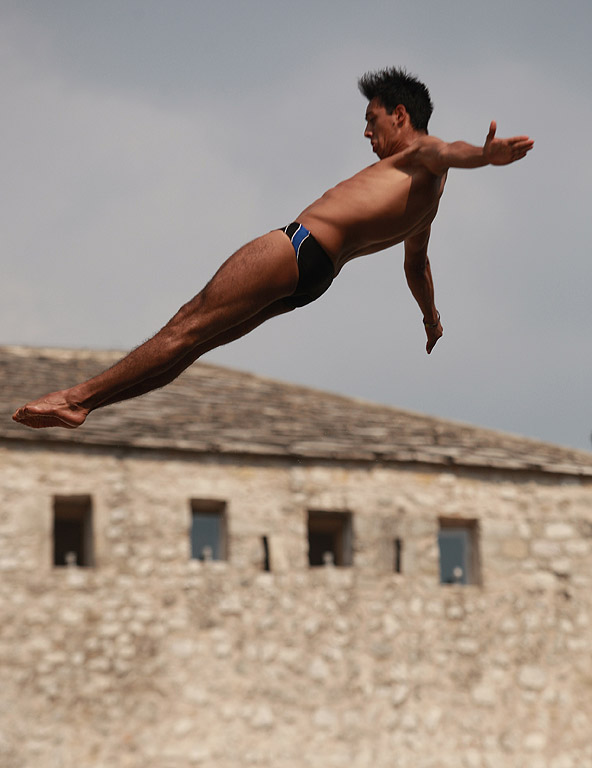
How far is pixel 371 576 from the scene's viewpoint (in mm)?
17344

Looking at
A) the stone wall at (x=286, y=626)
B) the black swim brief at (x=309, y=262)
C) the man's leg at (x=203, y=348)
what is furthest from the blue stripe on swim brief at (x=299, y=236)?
the stone wall at (x=286, y=626)

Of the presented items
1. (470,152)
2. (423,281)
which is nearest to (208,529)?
(423,281)

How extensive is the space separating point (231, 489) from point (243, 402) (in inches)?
101

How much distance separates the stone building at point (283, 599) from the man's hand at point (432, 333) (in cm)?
1122

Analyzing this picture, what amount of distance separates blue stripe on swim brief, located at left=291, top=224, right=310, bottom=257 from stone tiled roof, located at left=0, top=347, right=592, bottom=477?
1214 cm

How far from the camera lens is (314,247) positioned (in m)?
4.56

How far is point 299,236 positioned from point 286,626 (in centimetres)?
1273

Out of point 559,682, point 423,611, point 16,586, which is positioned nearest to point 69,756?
point 16,586

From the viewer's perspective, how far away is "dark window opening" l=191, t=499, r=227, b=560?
17.2 metres

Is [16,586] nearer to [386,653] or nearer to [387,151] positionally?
[386,653]

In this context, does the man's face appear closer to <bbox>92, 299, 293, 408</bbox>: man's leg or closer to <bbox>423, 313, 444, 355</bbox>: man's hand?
<bbox>92, 299, 293, 408</bbox>: man's leg

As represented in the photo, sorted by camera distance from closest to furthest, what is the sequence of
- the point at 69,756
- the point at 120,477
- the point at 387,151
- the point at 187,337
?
the point at 187,337
the point at 387,151
the point at 69,756
the point at 120,477

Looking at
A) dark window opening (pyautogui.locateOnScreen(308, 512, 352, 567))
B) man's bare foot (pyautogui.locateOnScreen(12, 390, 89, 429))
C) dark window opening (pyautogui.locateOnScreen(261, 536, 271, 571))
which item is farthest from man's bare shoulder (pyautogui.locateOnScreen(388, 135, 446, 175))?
dark window opening (pyautogui.locateOnScreen(308, 512, 352, 567))

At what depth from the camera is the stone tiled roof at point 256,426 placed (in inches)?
675
